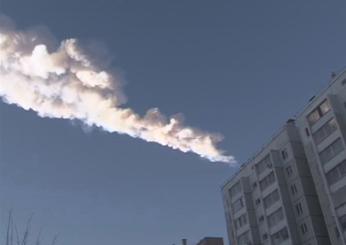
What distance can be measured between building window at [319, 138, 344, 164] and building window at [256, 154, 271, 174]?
489 inches

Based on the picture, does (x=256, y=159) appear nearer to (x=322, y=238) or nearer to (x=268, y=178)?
(x=268, y=178)

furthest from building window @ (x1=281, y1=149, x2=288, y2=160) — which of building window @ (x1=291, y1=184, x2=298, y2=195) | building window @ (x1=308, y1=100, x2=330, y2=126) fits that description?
building window @ (x1=308, y1=100, x2=330, y2=126)

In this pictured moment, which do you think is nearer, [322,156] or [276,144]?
[322,156]

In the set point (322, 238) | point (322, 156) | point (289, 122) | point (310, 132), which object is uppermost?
point (289, 122)

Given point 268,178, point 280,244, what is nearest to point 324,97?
point 268,178

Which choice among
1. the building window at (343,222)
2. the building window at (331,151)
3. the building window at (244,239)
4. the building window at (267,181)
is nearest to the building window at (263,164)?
the building window at (267,181)

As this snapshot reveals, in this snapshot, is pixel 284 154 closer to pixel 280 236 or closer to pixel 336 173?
pixel 280 236

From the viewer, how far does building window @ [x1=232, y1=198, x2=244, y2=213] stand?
79.7 metres

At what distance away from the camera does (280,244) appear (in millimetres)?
66938

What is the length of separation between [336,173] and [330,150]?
10.3 feet

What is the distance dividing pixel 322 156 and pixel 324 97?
8.02 meters

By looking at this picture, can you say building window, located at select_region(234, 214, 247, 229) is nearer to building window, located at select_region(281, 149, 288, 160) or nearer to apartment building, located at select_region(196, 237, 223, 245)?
building window, located at select_region(281, 149, 288, 160)

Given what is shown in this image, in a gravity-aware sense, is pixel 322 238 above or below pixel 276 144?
below

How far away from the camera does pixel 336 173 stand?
57.8 meters
